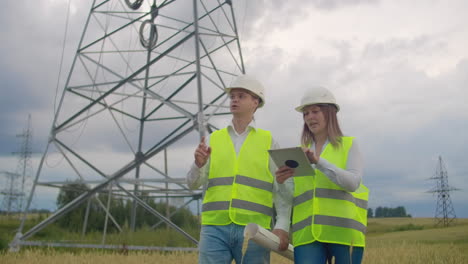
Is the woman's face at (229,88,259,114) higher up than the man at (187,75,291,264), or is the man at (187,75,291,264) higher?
the woman's face at (229,88,259,114)

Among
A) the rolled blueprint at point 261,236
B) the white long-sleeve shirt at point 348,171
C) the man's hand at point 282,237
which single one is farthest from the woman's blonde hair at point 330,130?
the rolled blueprint at point 261,236

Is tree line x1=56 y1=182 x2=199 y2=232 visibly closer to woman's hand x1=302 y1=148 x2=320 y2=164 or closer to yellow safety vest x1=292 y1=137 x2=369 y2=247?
yellow safety vest x1=292 y1=137 x2=369 y2=247

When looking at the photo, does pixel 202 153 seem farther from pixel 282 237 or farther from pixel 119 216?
pixel 119 216

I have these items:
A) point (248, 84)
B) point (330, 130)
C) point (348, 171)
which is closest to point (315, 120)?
point (330, 130)

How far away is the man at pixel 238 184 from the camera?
4.60m

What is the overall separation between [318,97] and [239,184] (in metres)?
1.07

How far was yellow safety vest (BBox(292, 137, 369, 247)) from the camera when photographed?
14.2 feet

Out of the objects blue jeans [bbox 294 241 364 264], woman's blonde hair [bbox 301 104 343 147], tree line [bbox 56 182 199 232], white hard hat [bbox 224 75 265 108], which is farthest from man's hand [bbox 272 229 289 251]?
tree line [bbox 56 182 199 232]

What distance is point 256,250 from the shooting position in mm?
4539

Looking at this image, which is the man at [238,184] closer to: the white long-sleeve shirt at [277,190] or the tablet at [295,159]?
the white long-sleeve shirt at [277,190]

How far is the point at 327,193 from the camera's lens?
4473mm

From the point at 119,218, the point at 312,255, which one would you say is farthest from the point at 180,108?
the point at 312,255

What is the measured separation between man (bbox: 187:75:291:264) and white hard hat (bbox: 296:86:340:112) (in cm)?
54

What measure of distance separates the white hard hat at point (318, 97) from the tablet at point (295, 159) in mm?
732
